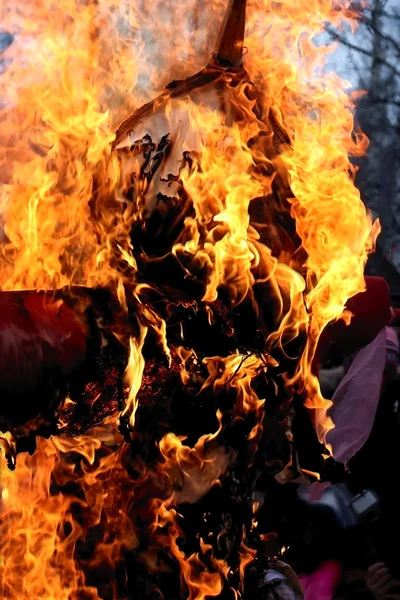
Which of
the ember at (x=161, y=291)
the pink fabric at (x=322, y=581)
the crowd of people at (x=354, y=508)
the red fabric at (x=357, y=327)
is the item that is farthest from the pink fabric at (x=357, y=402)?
the red fabric at (x=357, y=327)

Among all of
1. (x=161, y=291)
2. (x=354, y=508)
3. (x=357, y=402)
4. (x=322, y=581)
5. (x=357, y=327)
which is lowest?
(x=322, y=581)

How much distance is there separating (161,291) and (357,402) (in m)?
2.46

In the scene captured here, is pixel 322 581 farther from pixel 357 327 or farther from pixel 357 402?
pixel 357 327

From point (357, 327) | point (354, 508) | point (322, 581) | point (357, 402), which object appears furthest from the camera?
point (354, 508)

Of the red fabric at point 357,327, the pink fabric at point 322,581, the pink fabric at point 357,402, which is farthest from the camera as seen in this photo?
the pink fabric at point 357,402

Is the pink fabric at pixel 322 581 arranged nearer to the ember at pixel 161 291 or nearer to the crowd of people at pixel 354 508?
the crowd of people at pixel 354 508

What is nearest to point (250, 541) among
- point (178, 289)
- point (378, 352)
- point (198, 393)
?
point (198, 393)

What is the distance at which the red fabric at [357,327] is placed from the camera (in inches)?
77.6

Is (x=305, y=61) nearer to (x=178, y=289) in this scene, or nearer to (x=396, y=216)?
(x=178, y=289)

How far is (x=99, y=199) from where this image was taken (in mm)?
1629

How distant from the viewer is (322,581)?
3.46m

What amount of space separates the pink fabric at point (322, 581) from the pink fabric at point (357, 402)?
0.66 meters

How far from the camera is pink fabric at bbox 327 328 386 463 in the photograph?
3535 mm

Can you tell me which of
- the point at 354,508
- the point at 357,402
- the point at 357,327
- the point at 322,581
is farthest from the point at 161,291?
the point at 354,508
